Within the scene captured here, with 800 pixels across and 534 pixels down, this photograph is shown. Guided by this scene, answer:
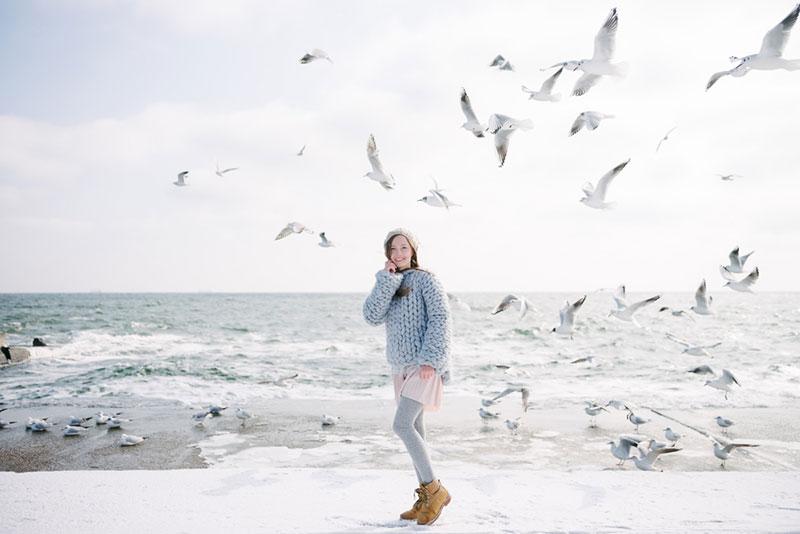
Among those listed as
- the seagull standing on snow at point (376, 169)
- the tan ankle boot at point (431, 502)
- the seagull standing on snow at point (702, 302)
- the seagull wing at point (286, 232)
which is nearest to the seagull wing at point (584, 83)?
the seagull standing on snow at point (376, 169)

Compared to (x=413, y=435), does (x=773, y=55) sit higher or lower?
higher

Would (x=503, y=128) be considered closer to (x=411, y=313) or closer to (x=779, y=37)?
(x=779, y=37)

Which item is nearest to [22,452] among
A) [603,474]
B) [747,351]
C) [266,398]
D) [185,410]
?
[185,410]

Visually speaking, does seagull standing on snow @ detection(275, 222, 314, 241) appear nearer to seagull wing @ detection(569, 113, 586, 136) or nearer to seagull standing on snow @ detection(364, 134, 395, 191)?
seagull standing on snow @ detection(364, 134, 395, 191)

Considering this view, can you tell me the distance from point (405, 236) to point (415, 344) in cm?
67

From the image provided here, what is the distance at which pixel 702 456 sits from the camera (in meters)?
6.20

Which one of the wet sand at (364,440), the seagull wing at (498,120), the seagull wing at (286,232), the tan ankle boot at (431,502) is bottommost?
the wet sand at (364,440)

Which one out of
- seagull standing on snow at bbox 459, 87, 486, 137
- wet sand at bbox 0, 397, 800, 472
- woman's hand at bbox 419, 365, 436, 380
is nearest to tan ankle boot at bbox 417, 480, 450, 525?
woman's hand at bbox 419, 365, 436, 380

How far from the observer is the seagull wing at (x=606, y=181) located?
19.2 ft

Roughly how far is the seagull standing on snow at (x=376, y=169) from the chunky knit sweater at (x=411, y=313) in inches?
130

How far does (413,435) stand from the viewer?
319 cm

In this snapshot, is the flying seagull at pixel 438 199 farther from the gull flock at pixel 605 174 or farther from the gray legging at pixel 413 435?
the gray legging at pixel 413 435

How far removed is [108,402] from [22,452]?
3.41 metres

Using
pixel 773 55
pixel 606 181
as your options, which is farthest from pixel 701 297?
pixel 773 55
